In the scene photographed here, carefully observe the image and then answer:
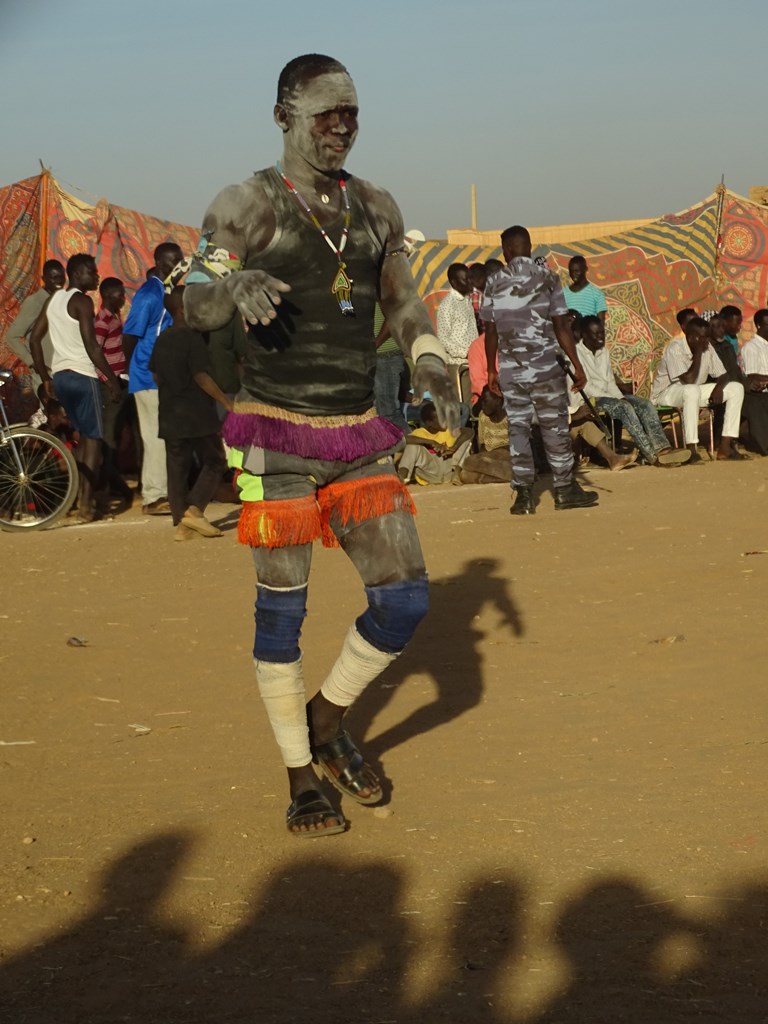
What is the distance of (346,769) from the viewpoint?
4750 mm

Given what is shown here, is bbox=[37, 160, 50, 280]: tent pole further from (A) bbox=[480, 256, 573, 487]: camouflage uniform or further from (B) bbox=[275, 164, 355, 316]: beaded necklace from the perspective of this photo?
(B) bbox=[275, 164, 355, 316]: beaded necklace

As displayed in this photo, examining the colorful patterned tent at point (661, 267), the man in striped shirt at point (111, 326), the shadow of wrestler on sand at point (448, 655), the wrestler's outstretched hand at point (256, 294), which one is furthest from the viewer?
the colorful patterned tent at point (661, 267)

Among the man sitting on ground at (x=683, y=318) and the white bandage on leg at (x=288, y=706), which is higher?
the white bandage on leg at (x=288, y=706)

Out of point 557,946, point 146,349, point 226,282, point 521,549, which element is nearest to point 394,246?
point 226,282

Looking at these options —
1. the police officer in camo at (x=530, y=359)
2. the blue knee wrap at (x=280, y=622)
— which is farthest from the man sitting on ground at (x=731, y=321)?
the blue knee wrap at (x=280, y=622)

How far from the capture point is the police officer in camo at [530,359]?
11.1 meters

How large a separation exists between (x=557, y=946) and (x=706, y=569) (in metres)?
5.19

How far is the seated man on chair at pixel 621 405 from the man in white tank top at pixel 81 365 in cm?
494

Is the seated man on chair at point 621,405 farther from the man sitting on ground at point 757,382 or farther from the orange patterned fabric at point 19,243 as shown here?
the orange patterned fabric at point 19,243

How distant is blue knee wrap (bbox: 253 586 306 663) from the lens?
4.62 metres

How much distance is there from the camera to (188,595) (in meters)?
8.58

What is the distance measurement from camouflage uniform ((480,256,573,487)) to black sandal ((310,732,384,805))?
6602 millimetres

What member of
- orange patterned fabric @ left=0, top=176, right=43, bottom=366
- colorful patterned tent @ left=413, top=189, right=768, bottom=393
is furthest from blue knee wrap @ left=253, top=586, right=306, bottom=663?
colorful patterned tent @ left=413, top=189, right=768, bottom=393

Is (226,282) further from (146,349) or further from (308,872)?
(146,349)
